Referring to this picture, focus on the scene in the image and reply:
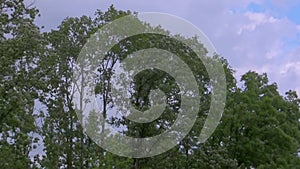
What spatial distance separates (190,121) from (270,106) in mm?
7166

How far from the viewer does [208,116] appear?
2073 centimetres

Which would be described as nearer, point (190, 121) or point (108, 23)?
point (190, 121)

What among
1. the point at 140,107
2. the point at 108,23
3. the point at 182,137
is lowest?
the point at 182,137

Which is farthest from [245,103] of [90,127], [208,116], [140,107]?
[90,127]

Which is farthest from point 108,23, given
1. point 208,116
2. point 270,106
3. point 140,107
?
point 270,106

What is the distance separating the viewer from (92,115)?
824 inches

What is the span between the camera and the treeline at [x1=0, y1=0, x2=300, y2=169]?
47.9 ft

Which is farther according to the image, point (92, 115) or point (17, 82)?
point (92, 115)

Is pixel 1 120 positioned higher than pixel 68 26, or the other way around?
pixel 68 26

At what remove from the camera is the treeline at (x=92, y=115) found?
1459cm

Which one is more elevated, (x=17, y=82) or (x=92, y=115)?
(x=92, y=115)

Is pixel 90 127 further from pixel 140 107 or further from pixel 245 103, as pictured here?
pixel 245 103

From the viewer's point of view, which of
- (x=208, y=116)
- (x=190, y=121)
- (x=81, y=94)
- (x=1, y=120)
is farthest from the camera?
(x=81, y=94)

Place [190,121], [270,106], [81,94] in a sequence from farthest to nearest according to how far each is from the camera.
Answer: [270,106]
[81,94]
[190,121]
